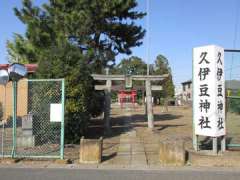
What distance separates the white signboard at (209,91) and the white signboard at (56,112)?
4.10 metres

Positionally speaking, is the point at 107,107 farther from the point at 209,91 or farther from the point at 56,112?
the point at 56,112

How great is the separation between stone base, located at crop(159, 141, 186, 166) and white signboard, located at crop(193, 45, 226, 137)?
176cm

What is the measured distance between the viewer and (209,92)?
11.0 m

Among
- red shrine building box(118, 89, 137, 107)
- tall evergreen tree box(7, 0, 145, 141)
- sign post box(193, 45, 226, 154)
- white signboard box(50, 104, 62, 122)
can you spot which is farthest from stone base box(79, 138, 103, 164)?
red shrine building box(118, 89, 137, 107)

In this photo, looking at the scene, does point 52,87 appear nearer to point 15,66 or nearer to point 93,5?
point 15,66

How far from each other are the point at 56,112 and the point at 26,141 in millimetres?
2705

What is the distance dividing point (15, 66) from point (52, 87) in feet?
7.27

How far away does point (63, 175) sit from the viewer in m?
8.27

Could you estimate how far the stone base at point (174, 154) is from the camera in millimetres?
9578

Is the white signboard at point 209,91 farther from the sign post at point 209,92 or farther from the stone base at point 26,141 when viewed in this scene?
the stone base at point 26,141

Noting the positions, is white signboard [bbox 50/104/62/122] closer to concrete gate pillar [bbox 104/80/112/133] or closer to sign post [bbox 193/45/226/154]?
sign post [bbox 193/45/226/154]

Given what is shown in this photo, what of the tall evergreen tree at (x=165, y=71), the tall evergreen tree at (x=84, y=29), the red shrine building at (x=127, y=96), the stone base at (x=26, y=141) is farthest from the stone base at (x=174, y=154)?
the tall evergreen tree at (x=165, y=71)

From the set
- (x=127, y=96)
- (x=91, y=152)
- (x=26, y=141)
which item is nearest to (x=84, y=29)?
(x=26, y=141)

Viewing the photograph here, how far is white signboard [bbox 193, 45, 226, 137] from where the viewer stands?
1097cm
